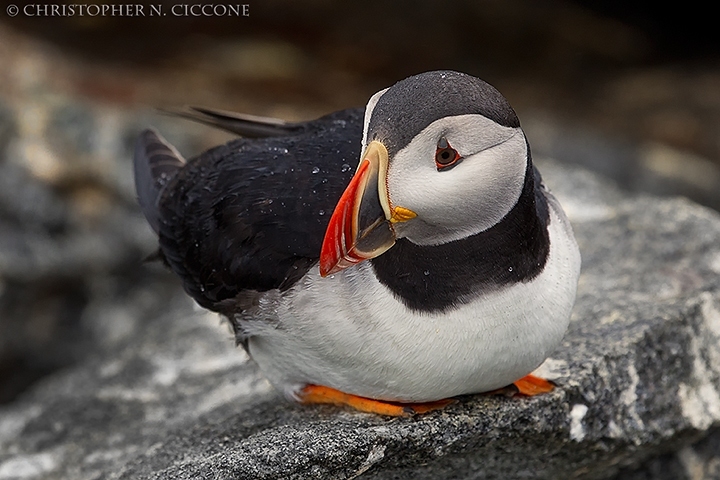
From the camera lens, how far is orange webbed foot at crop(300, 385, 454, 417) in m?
3.92

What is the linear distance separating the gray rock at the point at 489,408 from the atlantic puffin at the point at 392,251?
0.17m

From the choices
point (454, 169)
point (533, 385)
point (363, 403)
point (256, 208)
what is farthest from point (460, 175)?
point (533, 385)

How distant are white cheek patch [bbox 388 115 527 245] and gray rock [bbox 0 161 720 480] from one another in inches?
38.5

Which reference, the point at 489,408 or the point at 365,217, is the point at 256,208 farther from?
the point at 489,408

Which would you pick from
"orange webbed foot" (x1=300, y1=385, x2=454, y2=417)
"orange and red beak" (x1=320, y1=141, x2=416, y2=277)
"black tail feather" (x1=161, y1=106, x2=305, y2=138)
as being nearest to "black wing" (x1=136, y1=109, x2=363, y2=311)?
"black tail feather" (x1=161, y1=106, x2=305, y2=138)

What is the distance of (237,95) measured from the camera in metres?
12.1

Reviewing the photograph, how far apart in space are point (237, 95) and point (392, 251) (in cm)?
894

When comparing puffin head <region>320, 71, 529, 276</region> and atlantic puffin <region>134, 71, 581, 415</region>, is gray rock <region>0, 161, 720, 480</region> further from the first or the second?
puffin head <region>320, 71, 529, 276</region>

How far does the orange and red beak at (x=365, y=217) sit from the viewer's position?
10.4 ft

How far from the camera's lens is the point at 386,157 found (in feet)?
10.4

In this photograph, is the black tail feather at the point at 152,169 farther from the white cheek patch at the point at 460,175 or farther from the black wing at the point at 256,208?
the white cheek patch at the point at 460,175

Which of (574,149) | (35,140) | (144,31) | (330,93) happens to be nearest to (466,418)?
(35,140)

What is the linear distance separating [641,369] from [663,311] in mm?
403

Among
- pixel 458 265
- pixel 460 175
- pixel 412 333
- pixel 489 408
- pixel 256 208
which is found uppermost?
pixel 460 175
